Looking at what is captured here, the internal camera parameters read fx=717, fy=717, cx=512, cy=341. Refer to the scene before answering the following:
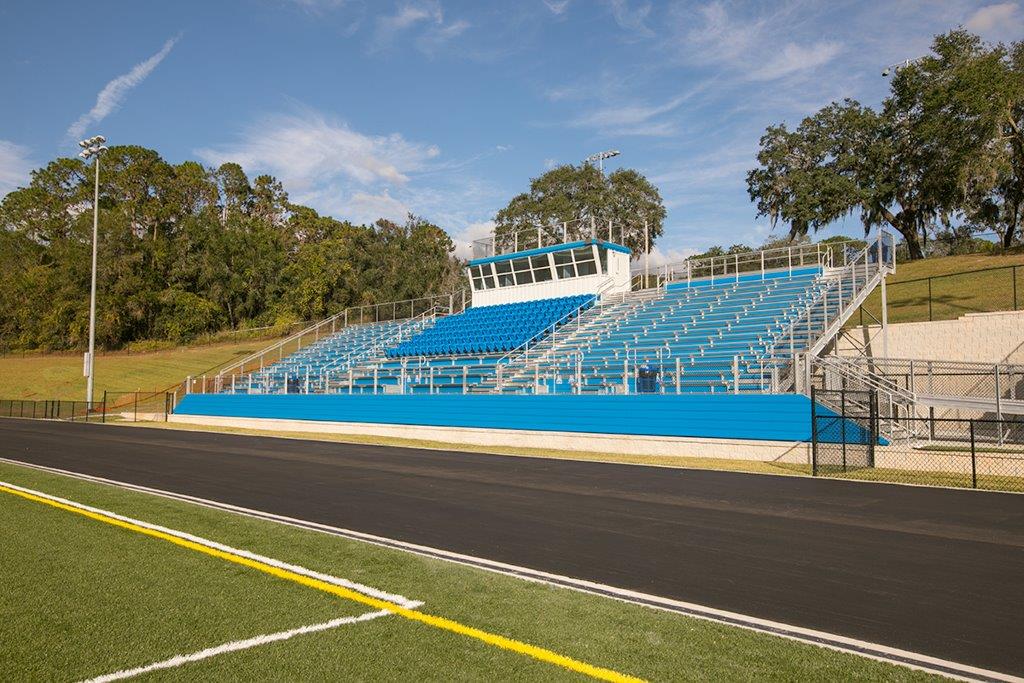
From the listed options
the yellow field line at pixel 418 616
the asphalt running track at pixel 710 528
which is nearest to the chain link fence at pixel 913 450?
the asphalt running track at pixel 710 528

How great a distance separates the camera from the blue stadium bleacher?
30.6m

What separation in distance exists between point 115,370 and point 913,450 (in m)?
48.0

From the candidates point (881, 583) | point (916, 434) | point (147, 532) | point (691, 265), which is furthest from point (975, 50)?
point (147, 532)

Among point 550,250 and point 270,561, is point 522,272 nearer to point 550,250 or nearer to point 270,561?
point 550,250

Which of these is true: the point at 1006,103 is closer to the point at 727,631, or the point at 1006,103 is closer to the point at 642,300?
the point at 642,300

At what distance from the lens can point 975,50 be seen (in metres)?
43.1

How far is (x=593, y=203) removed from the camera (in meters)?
67.1

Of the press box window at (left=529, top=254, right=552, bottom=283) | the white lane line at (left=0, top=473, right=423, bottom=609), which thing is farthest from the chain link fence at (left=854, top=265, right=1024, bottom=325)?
the white lane line at (left=0, top=473, right=423, bottom=609)

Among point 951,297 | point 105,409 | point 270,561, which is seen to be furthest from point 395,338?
point 270,561

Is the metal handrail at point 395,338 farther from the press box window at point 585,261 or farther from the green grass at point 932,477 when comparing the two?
the green grass at point 932,477

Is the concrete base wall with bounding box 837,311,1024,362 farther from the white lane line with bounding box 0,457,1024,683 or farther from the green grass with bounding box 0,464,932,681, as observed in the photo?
the green grass with bounding box 0,464,932,681

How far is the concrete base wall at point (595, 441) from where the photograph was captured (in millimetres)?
16781

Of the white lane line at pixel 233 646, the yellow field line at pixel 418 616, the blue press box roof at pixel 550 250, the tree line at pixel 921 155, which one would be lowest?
the yellow field line at pixel 418 616

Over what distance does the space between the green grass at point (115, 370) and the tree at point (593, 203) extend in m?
29.7
